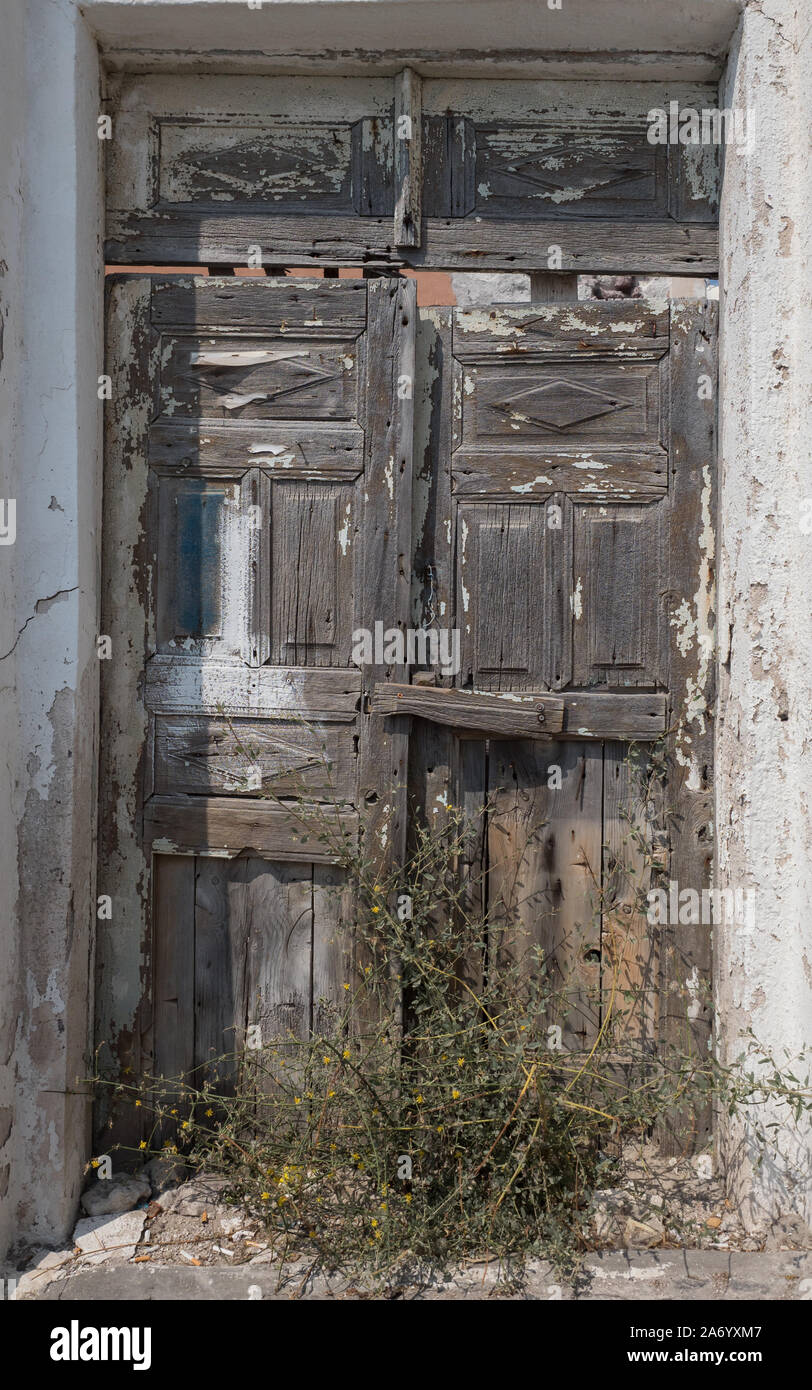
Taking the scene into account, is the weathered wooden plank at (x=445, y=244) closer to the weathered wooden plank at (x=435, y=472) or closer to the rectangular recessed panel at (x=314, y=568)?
the weathered wooden plank at (x=435, y=472)

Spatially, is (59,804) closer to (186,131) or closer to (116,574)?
(116,574)

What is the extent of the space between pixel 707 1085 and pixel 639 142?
109 inches

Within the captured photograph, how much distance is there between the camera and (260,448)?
107 inches

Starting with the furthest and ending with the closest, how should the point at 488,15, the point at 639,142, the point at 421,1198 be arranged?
1. the point at 639,142
2. the point at 488,15
3. the point at 421,1198

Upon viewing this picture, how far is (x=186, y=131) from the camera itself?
2738 mm

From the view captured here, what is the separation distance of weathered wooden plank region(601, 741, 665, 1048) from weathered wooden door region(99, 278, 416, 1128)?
647 millimetres

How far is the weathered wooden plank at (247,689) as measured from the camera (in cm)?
272

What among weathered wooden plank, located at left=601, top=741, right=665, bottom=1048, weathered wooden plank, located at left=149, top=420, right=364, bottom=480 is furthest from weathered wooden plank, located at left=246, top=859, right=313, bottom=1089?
weathered wooden plank, located at left=149, top=420, right=364, bottom=480

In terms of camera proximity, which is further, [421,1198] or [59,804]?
[59,804]

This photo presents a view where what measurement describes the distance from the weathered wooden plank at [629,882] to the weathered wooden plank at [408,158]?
5.47 feet

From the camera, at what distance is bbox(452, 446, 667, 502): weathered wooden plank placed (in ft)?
8.88

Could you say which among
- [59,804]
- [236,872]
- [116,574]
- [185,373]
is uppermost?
[185,373]

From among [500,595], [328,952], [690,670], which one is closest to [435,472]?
[500,595]

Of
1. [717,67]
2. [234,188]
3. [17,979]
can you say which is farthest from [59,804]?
[717,67]
